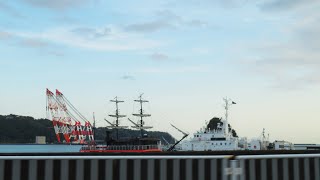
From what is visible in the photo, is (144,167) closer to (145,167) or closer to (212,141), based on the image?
(145,167)

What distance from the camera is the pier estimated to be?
819 cm

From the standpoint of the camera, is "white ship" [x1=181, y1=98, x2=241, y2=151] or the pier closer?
the pier

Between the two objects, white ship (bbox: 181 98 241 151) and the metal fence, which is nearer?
the metal fence

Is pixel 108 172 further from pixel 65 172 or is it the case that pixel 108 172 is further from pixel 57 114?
pixel 57 114

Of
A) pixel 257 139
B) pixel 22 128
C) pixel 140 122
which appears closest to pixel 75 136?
pixel 140 122

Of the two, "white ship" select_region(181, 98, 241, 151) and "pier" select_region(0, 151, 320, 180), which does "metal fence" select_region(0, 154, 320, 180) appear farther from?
"white ship" select_region(181, 98, 241, 151)

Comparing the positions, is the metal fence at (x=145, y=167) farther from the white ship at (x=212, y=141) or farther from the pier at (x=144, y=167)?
the white ship at (x=212, y=141)

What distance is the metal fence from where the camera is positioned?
818cm

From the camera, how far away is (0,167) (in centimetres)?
813

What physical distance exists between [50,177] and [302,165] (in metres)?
4.90

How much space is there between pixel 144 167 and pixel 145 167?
18 millimetres

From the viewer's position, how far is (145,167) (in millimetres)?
8609

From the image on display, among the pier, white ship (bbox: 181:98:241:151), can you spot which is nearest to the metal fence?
the pier

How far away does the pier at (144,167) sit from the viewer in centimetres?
819
